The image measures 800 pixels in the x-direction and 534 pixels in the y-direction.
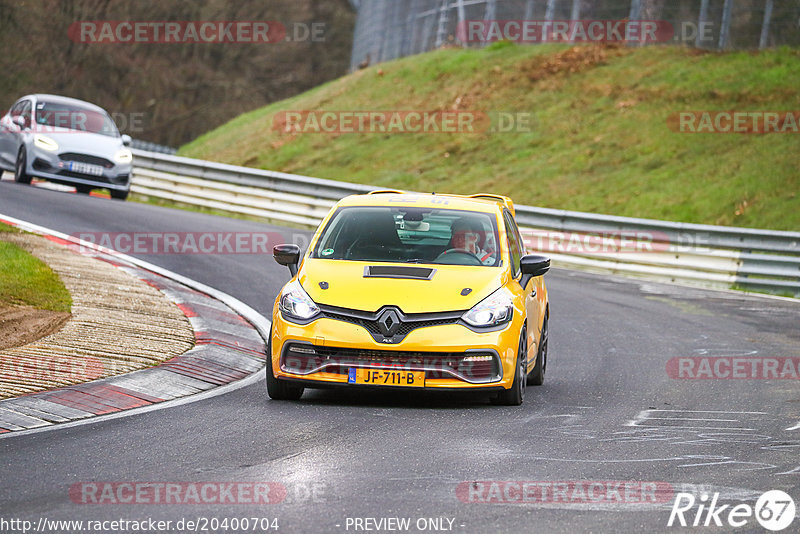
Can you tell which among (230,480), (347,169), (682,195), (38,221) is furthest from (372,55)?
(230,480)

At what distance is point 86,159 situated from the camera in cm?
2306

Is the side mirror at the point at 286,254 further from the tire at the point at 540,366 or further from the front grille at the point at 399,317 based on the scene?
the tire at the point at 540,366

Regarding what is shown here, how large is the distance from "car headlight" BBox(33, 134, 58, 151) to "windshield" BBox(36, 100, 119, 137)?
605 millimetres

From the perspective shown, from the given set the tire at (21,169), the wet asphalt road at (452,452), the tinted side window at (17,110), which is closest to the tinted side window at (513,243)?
the wet asphalt road at (452,452)

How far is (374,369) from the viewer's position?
8.57 m

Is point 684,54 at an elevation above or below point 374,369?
above

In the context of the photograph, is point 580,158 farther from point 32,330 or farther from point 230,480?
point 230,480

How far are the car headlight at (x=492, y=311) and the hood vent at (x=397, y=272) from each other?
1.55 ft

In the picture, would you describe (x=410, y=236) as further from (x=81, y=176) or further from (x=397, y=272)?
(x=81, y=176)

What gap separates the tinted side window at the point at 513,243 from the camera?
9.90 m

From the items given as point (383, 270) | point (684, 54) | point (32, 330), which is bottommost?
point (32, 330)

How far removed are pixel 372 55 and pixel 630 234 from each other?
25.2 m

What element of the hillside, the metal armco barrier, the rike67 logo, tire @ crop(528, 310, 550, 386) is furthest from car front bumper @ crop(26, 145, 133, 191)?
the hillside

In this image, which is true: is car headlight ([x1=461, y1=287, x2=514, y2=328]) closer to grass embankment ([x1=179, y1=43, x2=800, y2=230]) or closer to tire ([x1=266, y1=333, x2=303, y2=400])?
tire ([x1=266, y1=333, x2=303, y2=400])
